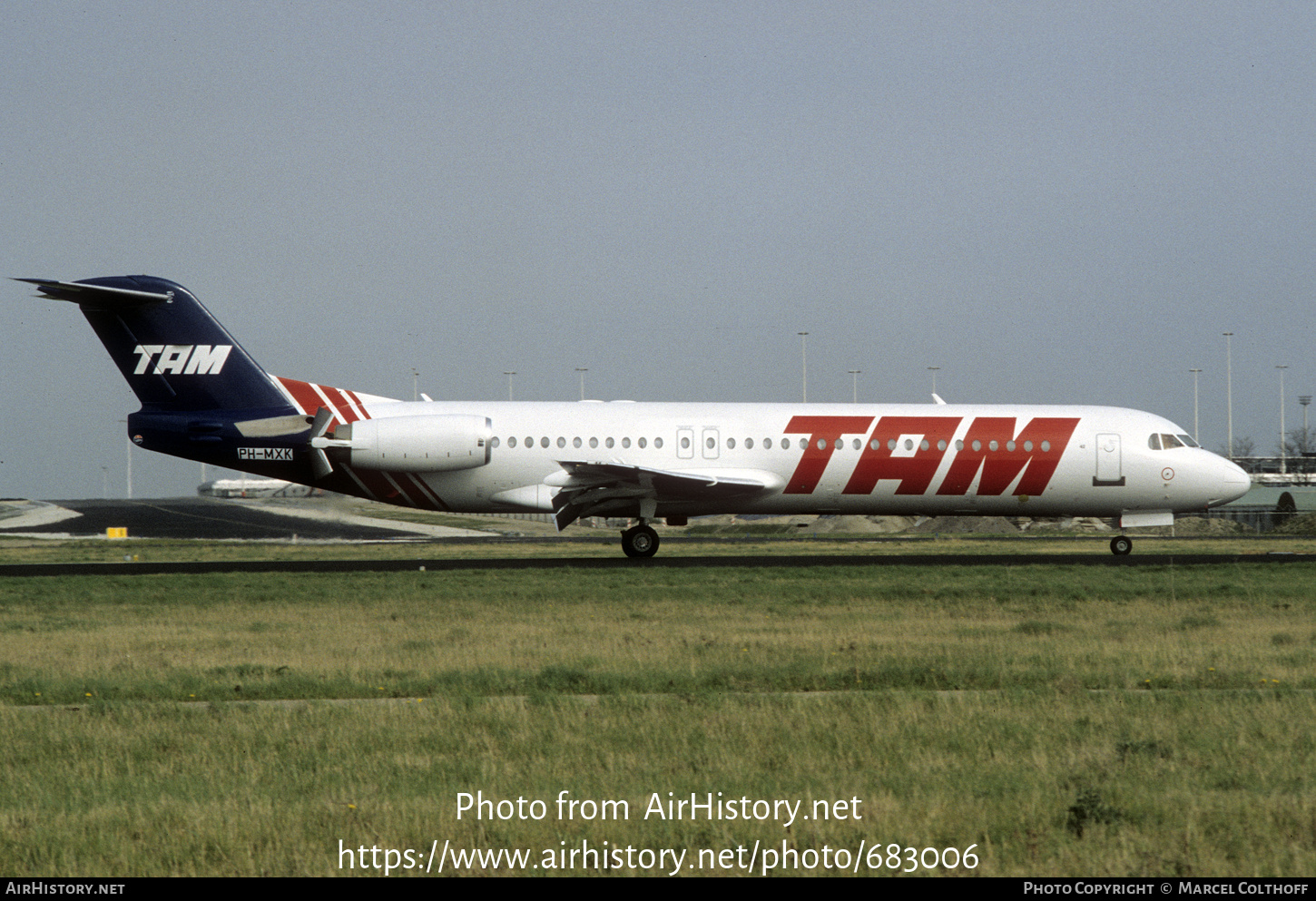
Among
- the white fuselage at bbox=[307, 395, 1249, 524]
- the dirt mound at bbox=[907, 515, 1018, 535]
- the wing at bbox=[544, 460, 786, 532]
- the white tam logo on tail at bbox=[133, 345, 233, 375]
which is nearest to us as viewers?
the wing at bbox=[544, 460, 786, 532]

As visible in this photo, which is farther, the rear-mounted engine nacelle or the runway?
the rear-mounted engine nacelle

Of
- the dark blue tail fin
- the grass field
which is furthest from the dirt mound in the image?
the grass field

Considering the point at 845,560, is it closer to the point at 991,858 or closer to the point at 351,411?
the point at 351,411

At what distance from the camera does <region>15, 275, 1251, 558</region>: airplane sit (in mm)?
26953

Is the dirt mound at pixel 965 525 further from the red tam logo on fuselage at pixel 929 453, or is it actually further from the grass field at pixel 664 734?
the grass field at pixel 664 734

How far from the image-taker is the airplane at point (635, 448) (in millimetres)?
26953

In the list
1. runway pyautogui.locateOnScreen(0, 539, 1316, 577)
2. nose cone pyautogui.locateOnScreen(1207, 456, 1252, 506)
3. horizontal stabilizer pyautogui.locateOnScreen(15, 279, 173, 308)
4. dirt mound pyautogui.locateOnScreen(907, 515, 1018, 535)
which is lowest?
dirt mound pyautogui.locateOnScreen(907, 515, 1018, 535)

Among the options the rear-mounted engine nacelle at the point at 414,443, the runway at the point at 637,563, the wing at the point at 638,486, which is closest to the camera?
the runway at the point at 637,563

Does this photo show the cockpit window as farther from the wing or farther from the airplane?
the wing

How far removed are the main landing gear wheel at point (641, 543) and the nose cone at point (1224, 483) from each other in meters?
13.3

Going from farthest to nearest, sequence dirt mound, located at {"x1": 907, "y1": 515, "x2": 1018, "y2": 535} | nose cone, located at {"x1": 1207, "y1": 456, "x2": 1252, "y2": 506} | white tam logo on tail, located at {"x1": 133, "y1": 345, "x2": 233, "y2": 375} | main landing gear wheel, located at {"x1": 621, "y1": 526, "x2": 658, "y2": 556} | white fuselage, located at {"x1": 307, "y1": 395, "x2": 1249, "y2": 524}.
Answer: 1. dirt mound, located at {"x1": 907, "y1": 515, "x2": 1018, "y2": 535}
2. nose cone, located at {"x1": 1207, "y1": 456, "x2": 1252, "y2": 506}
3. main landing gear wheel, located at {"x1": 621, "y1": 526, "x2": 658, "y2": 556}
4. white fuselage, located at {"x1": 307, "y1": 395, "x2": 1249, "y2": 524}
5. white tam logo on tail, located at {"x1": 133, "y1": 345, "x2": 233, "y2": 375}

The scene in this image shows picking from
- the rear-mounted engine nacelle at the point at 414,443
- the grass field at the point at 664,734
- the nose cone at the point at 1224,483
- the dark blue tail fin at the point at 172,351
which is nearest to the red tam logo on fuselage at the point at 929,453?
the nose cone at the point at 1224,483

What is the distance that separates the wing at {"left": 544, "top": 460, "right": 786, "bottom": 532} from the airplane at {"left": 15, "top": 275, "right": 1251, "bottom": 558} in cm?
4

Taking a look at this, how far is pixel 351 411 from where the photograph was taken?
92.0ft
